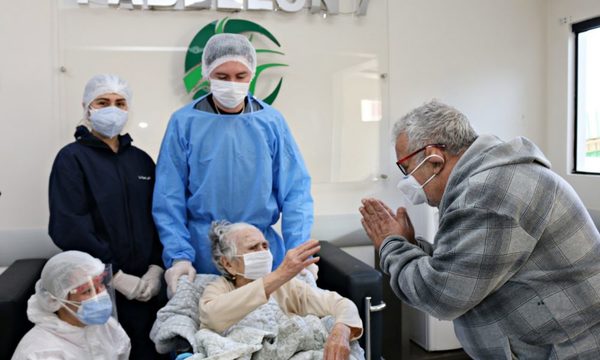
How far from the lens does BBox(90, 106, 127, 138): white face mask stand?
2262mm

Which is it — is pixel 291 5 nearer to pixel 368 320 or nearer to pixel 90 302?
pixel 368 320

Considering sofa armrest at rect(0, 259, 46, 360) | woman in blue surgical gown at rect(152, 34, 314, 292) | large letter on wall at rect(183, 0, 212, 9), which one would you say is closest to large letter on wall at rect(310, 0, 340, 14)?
large letter on wall at rect(183, 0, 212, 9)

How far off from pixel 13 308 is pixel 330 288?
1.39 metres

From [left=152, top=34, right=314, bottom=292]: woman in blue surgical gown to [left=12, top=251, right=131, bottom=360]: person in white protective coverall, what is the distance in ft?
1.28

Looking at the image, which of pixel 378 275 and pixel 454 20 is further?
pixel 454 20

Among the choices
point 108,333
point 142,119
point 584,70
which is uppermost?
point 584,70

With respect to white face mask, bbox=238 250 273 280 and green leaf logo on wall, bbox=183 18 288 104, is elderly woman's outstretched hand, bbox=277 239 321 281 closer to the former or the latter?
white face mask, bbox=238 250 273 280

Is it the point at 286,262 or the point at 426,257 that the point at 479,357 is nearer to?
the point at 426,257

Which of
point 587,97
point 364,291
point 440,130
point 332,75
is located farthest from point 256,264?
point 587,97

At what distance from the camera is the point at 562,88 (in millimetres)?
3529

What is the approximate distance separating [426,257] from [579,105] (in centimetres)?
269

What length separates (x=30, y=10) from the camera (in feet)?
9.35

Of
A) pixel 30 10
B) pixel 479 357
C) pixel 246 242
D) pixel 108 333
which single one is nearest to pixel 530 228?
pixel 479 357

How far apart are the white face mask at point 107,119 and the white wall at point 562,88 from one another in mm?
2862
